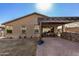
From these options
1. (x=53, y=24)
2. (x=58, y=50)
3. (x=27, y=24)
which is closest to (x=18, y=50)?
(x=58, y=50)

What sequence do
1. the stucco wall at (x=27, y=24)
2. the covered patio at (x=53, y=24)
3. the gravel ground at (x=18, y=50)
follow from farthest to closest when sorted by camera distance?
the stucco wall at (x=27, y=24)
the covered patio at (x=53, y=24)
the gravel ground at (x=18, y=50)

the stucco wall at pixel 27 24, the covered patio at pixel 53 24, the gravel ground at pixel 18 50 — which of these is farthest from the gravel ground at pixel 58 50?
the stucco wall at pixel 27 24

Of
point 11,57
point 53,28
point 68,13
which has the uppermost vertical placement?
point 68,13

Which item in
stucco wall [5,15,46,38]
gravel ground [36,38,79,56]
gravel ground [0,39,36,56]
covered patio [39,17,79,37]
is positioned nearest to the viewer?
gravel ground [36,38,79,56]

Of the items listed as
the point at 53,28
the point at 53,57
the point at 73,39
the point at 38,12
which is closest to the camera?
the point at 53,57

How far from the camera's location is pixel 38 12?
671 inches

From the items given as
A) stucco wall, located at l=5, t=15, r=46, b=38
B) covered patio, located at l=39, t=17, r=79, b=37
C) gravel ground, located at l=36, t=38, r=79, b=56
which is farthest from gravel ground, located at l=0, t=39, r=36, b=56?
stucco wall, located at l=5, t=15, r=46, b=38

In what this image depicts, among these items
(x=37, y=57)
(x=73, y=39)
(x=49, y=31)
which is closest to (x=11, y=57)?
(x=37, y=57)

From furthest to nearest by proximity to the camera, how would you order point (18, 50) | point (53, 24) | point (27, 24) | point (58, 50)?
point (27, 24) → point (53, 24) → point (18, 50) → point (58, 50)

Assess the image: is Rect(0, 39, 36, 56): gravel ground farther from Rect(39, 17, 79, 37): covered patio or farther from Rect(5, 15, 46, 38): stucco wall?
Rect(5, 15, 46, 38): stucco wall

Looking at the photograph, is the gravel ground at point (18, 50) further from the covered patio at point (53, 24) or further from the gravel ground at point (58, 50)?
the covered patio at point (53, 24)

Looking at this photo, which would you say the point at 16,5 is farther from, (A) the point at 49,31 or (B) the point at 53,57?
(B) the point at 53,57

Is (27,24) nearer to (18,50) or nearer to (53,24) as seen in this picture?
(53,24)

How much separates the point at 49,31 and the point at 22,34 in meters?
3.49
